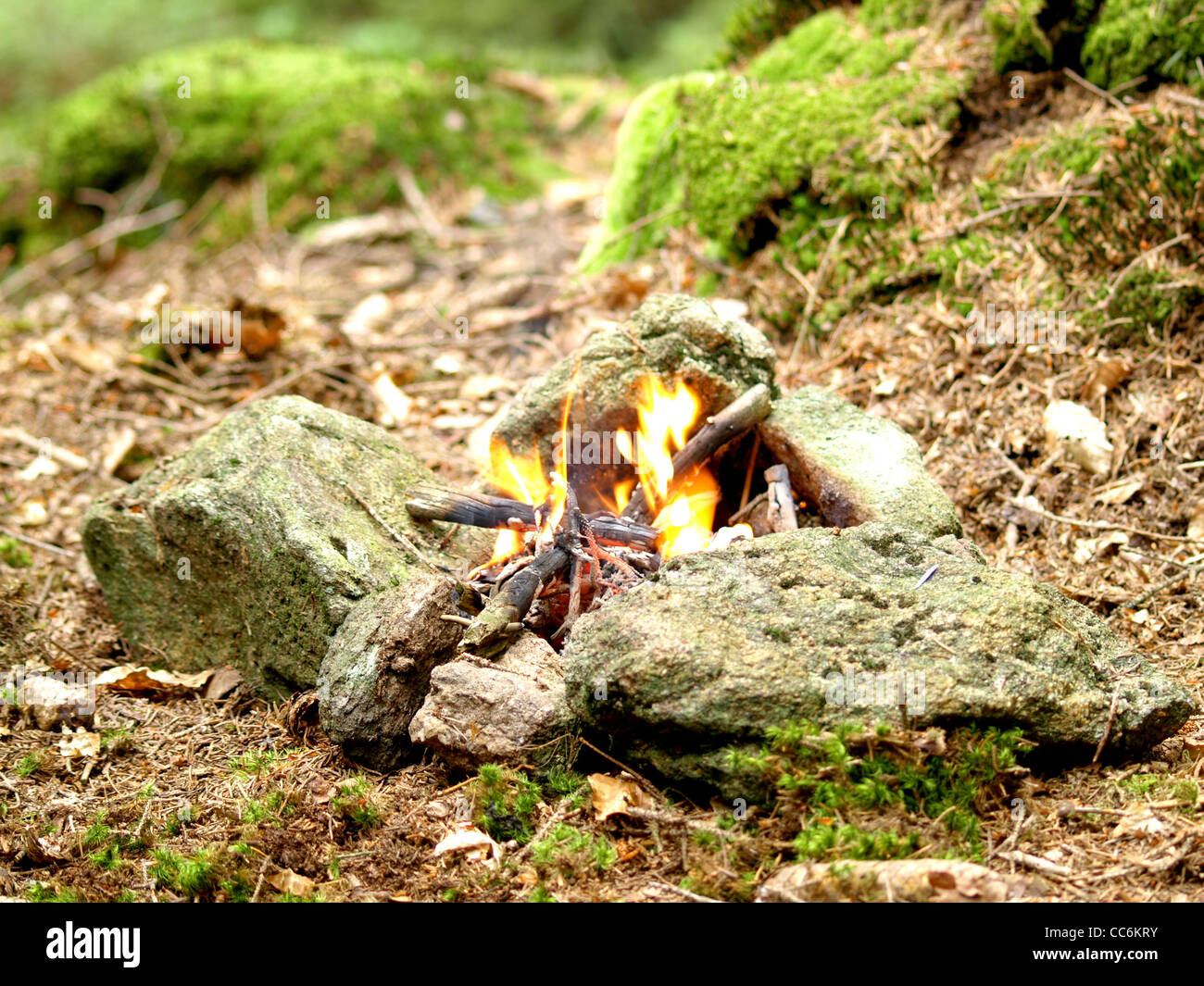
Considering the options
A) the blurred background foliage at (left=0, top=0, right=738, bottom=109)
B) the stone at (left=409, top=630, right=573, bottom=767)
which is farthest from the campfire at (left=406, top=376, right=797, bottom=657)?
the blurred background foliage at (left=0, top=0, right=738, bottom=109)

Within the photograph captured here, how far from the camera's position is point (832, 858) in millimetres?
2469

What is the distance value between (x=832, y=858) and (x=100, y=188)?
342 inches

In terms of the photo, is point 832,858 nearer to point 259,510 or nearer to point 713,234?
point 259,510

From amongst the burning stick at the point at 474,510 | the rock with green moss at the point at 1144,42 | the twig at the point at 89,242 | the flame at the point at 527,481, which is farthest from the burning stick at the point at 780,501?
the twig at the point at 89,242

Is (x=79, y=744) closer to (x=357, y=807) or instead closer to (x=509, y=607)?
(x=357, y=807)

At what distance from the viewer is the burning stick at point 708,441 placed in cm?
383

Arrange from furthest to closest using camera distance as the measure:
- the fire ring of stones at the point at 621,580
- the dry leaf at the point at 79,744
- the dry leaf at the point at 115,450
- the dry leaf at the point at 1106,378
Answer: the dry leaf at the point at 115,450, the dry leaf at the point at 1106,378, the dry leaf at the point at 79,744, the fire ring of stones at the point at 621,580

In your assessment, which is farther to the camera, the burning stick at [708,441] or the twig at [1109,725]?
the burning stick at [708,441]

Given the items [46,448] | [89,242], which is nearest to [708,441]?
[46,448]

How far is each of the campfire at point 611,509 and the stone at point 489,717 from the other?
354 mm

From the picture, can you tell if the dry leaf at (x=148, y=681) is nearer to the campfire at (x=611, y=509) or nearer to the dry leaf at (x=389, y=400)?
the campfire at (x=611, y=509)

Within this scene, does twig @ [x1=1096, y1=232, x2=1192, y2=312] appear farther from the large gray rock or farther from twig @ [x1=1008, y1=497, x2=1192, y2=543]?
the large gray rock

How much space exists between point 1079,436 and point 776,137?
2.59m

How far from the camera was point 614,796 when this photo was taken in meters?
2.81
